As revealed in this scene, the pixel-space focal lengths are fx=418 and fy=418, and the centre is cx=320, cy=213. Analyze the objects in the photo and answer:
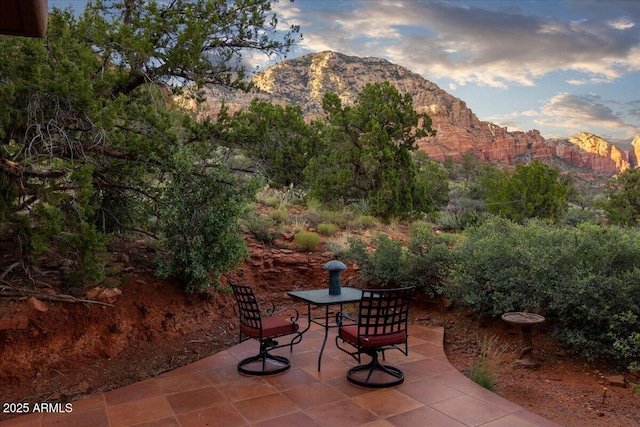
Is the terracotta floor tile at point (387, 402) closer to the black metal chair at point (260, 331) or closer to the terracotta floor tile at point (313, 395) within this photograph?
the terracotta floor tile at point (313, 395)

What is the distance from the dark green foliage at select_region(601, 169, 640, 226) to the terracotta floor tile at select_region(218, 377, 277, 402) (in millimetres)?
18535

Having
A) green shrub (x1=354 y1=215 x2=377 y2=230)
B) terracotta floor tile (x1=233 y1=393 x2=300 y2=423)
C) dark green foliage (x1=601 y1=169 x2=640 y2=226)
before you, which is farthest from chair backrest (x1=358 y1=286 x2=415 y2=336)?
dark green foliage (x1=601 y1=169 x2=640 y2=226)

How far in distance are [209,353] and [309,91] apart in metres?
48.3

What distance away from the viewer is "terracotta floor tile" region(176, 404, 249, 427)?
3391 mm

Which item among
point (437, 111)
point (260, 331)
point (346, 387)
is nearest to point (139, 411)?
point (260, 331)

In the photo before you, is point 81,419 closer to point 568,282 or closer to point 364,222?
point 568,282

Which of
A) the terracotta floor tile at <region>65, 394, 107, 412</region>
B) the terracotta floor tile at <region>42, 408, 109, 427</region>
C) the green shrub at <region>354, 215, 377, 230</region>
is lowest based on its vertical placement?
the terracotta floor tile at <region>65, 394, 107, 412</region>

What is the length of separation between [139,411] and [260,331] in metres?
1.28

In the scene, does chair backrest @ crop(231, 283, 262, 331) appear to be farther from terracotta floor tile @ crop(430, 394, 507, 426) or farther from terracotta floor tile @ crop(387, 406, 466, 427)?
terracotta floor tile @ crop(430, 394, 507, 426)

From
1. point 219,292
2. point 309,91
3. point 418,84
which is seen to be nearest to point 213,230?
point 219,292

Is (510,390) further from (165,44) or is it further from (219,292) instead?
(165,44)

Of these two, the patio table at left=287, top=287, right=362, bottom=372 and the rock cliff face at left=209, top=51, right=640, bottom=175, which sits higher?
the rock cliff face at left=209, top=51, right=640, bottom=175

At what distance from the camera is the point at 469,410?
3.62 meters

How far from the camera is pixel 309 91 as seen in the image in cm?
5078
